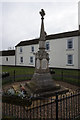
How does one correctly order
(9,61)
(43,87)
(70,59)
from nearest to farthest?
(43,87) → (70,59) → (9,61)

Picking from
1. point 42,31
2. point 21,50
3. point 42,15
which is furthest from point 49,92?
point 21,50

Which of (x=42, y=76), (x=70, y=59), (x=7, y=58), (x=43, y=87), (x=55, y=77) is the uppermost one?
(x=7, y=58)

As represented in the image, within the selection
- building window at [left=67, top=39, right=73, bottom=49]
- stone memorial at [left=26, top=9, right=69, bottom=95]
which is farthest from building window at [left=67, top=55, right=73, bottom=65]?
stone memorial at [left=26, top=9, right=69, bottom=95]

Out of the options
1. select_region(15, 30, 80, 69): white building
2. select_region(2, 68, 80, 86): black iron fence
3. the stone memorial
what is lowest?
select_region(2, 68, 80, 86): black iron fence

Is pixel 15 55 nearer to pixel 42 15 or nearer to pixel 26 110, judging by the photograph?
pixel 42 15

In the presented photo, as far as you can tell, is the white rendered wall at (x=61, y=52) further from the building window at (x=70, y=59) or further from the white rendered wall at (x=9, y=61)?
the white rendered wall at (x=9, y=61)

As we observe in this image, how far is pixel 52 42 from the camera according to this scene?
24.1 metres

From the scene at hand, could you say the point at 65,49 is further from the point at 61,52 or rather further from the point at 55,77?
the point at 55,77

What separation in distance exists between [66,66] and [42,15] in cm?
1475

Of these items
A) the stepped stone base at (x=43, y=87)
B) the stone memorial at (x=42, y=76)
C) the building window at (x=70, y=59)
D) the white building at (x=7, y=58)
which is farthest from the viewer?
the white building at (x=7, y=58)

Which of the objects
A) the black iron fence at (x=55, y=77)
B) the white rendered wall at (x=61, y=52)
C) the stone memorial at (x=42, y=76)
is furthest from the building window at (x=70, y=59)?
the stone memorial at (x=42, y=76)

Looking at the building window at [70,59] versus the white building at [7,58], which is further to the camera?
the white building at [7,58]

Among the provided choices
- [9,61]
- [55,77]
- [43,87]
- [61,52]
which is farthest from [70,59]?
[9,61]

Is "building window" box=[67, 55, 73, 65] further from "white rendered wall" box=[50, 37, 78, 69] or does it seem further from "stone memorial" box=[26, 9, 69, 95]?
"stone memorial" box=[26, 9, 69, 95]
